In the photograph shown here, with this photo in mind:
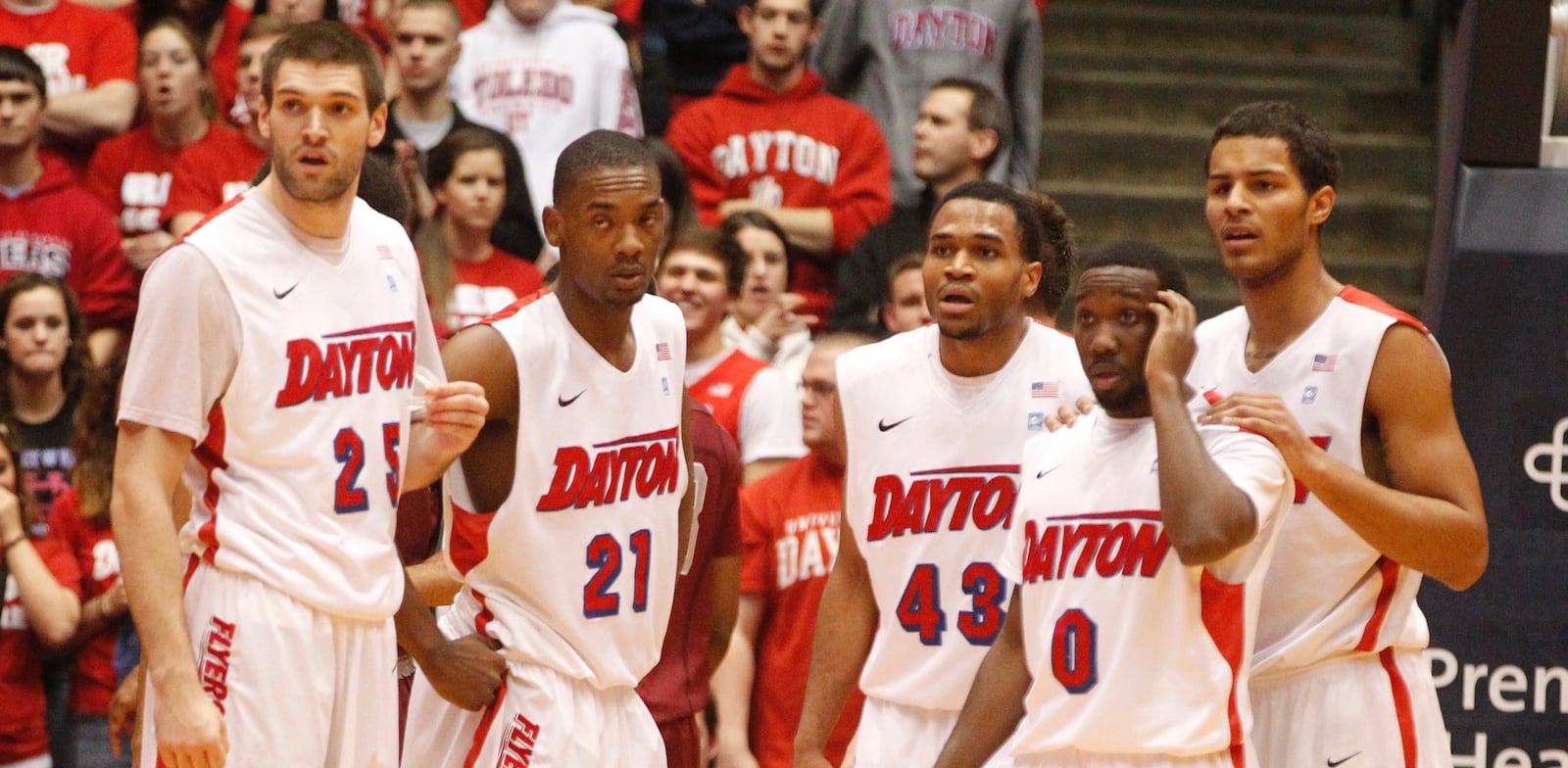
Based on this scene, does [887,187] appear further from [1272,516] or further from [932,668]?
[1272,516]

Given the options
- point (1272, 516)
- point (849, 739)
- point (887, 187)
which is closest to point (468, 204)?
point (887, 187)

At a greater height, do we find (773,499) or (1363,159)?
(1363,159)

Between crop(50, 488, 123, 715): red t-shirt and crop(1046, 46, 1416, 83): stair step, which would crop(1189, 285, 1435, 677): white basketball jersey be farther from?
crop(1046, 46, 1416, 83): stair step

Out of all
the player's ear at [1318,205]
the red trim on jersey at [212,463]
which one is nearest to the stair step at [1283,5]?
the player's ear at [1318,205]

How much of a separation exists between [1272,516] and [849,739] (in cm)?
209

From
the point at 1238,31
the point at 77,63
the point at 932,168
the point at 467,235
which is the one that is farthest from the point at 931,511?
the point at 1238,31

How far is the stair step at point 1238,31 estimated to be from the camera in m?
10.9

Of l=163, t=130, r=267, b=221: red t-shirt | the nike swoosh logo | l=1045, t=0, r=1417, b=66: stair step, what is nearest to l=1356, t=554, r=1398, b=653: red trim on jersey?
the nike swoosh logo

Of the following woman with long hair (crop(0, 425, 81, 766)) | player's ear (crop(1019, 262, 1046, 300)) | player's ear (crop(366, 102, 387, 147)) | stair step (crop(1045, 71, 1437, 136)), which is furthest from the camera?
stair step (crop(1045, 71, 1437, 136))

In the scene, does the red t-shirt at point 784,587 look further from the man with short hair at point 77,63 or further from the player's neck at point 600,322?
the man with short hair at point 77,63

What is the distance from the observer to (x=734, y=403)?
6.92m

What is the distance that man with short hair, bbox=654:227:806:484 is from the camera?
22.7 ft

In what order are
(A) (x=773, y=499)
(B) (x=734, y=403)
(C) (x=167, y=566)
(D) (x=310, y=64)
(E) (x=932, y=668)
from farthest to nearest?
(B) (x=734, y=403)
(A) (x=773, y=499)
(E) (x=932, y=668)
(D) (x=310, y=64)
(C) (x=167, y=566)

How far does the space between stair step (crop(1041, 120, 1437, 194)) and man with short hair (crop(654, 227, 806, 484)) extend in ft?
10.8
